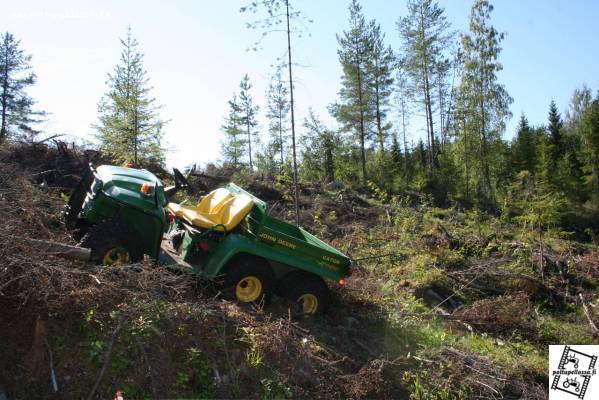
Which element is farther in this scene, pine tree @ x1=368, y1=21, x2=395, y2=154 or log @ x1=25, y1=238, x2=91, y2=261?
pine tree @ x1=368, y1=21, x2=395, y2=154

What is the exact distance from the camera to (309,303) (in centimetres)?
666

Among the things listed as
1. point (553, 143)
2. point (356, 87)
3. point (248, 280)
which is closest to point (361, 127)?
point (356, 87)

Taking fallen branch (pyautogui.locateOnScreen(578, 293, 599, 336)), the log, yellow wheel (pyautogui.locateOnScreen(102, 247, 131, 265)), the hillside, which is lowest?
fallen branch (pyautogui.locateOnScreen(578, 293, 599, 336))

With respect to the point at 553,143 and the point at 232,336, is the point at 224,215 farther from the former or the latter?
the point at 553,143

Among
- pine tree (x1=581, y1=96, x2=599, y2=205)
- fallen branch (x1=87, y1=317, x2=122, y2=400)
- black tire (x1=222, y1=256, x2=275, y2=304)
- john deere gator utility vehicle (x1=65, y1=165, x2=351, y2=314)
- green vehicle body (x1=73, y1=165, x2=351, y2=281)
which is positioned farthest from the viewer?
pine tree (x1=581, y1=96, x2=599, y2=205)

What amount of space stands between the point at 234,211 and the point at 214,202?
2.55ft

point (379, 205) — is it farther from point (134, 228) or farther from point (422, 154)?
point (422, 154)

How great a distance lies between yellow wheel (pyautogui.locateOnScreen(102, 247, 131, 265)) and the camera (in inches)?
217

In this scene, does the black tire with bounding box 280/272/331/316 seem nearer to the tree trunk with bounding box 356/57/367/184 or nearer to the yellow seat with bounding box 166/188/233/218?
the yellow seat with bounding box 166/188/233/218

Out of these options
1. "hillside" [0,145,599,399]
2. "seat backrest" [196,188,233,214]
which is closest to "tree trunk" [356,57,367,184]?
"hillside" [0,145,599,399]

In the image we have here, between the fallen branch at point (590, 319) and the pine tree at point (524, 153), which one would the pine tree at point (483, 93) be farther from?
the fallen branch at point (590, 319)

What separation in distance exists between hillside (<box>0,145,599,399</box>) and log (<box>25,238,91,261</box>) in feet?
0.39

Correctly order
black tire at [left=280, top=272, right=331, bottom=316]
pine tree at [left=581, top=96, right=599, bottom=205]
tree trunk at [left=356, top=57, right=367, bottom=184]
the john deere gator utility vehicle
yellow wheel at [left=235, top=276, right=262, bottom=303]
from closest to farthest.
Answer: the john deere gator utility vehicle → yellow wheel at [left=235, top=276, right=262, bottom=303] → black tire at [left=280, top=272, right=331, bottom=316] → pine tree at [left=581, top=96, right=599, bottom=205] → tree trunk at [left=356, top=57, right=367, bottom=184]

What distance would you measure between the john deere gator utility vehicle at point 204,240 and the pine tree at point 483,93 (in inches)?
888
